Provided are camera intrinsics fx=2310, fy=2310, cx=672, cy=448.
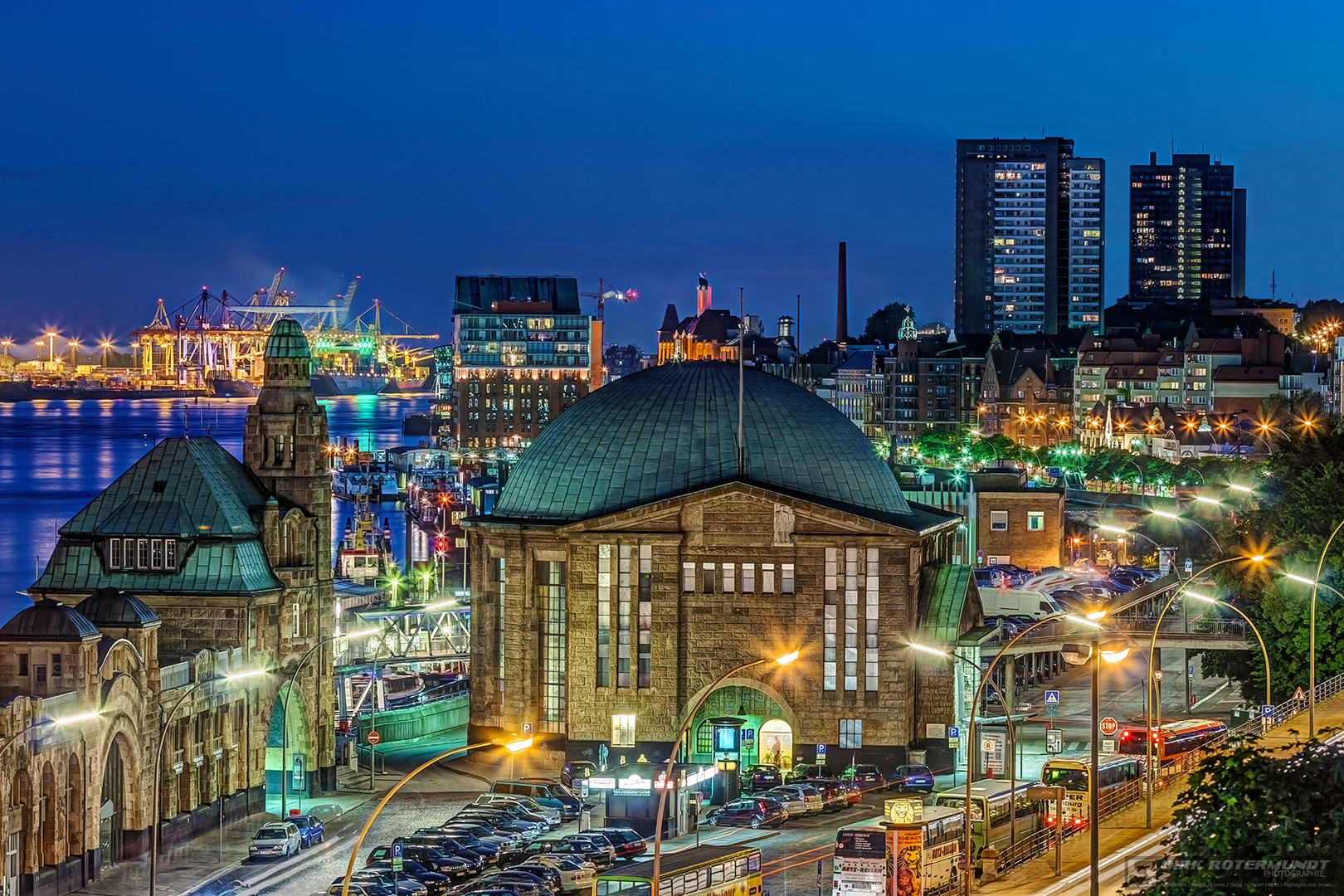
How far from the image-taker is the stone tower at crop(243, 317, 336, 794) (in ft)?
284

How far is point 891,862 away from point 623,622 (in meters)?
34.1

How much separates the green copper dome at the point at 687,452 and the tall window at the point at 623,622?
2.23 m

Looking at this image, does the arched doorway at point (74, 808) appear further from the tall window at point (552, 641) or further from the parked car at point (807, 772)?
the parked car at point (807, 772)

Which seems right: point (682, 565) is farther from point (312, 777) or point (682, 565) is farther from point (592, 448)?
point (312, 777)

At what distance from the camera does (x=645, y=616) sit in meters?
92.2

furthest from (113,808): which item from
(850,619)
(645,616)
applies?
(850,619)

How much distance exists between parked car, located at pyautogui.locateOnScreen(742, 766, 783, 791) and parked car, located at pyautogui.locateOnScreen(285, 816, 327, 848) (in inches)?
641

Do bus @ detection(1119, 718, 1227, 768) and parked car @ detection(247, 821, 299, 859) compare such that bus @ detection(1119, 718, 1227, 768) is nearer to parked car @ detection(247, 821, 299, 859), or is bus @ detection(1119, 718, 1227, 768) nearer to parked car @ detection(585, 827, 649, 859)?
parked car @ detection(585, 827, 649, 859)

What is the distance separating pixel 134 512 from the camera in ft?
278

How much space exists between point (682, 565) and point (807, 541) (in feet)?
16.6

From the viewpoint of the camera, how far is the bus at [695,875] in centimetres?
5550

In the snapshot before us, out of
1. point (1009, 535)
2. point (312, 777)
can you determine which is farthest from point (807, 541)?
point (1009, 535)

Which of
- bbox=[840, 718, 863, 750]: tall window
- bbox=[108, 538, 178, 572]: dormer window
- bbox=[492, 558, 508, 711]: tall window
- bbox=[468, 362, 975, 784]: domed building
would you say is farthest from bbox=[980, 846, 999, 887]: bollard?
bbox=[108, 538, 178, 572]: dormer window

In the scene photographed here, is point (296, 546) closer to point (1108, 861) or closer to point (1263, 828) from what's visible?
point (1108, 861)
